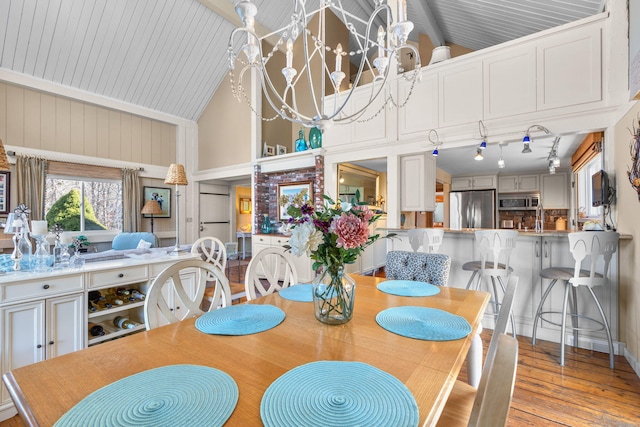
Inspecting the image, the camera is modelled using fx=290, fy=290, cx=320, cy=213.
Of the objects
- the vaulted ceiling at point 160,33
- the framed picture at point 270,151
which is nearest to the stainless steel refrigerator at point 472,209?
the vaulted ceiling at point 160,33

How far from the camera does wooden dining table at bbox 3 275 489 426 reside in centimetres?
67

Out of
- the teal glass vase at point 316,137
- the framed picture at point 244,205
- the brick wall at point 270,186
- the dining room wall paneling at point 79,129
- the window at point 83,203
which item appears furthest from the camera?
the framed picture at point 244,205

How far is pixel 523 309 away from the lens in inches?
110

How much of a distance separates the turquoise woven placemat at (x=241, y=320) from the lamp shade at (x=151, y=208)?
17.3 ft

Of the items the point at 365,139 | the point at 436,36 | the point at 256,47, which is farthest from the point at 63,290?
the point at 436,36

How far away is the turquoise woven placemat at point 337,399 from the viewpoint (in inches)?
23.9

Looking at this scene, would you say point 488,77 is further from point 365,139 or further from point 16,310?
point 16,310

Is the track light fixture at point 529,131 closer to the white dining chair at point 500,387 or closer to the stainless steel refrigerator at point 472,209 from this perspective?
the white dining chair at point 500,387

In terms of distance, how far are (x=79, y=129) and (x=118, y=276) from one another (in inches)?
178

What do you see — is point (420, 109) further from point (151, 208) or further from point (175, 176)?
point (151, 208)

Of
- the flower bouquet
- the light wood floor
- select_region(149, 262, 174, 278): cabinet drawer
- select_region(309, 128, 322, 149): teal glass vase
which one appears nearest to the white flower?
the flower bouquet

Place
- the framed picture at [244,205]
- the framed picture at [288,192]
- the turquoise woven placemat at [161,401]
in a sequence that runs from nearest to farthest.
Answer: the turquoise woven placemat at [161,401]
the framed picture at [288,192]
the framed picture at [244,205]

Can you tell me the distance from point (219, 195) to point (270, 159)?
98.1 inches

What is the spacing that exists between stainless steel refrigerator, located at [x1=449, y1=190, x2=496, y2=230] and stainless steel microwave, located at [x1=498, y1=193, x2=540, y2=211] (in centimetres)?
24
